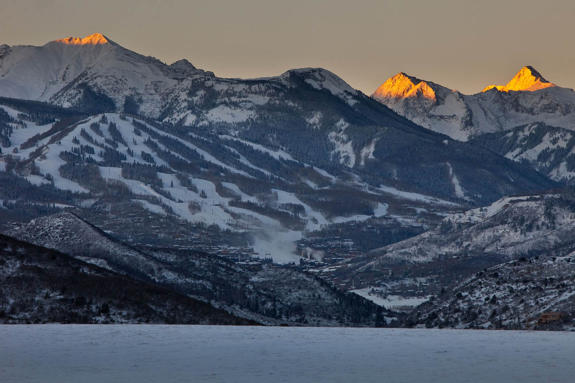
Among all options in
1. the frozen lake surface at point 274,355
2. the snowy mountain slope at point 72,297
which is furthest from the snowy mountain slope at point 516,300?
the snowy mountain slope at point 72,297

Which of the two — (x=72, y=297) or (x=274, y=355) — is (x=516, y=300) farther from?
(x=274, y=355)

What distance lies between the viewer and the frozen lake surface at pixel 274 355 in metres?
90.8

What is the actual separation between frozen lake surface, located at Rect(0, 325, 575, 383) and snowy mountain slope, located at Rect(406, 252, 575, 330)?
63.7 feet

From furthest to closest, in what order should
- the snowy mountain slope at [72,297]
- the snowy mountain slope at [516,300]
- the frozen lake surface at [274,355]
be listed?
the snowy mountain slope at [72,297]
the snowy mountain slope at [516,300]
the frozen lake surface at [274,355]

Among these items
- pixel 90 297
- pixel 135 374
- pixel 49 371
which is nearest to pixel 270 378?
pixel 135 374

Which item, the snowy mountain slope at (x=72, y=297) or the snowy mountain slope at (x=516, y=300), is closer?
the snowy mountain slope at (x=516, y=300)

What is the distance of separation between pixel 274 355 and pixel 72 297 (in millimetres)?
56285

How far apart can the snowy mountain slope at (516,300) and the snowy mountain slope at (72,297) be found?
29.5 m

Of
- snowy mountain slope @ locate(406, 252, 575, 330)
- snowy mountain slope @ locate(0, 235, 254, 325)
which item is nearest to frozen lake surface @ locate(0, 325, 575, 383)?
snowy mountain slope @ locate(406, 252, 575, 330)

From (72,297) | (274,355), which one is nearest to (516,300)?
(72,297)

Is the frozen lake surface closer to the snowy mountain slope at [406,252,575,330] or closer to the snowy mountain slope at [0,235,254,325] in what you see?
the snowy mountain slope at [406,252,575,330]

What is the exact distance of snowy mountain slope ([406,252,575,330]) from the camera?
472 ft

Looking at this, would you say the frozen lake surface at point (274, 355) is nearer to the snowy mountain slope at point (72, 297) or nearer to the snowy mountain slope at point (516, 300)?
the snowy mountain slope at point (516, 300)

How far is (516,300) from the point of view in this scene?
158250 mm
